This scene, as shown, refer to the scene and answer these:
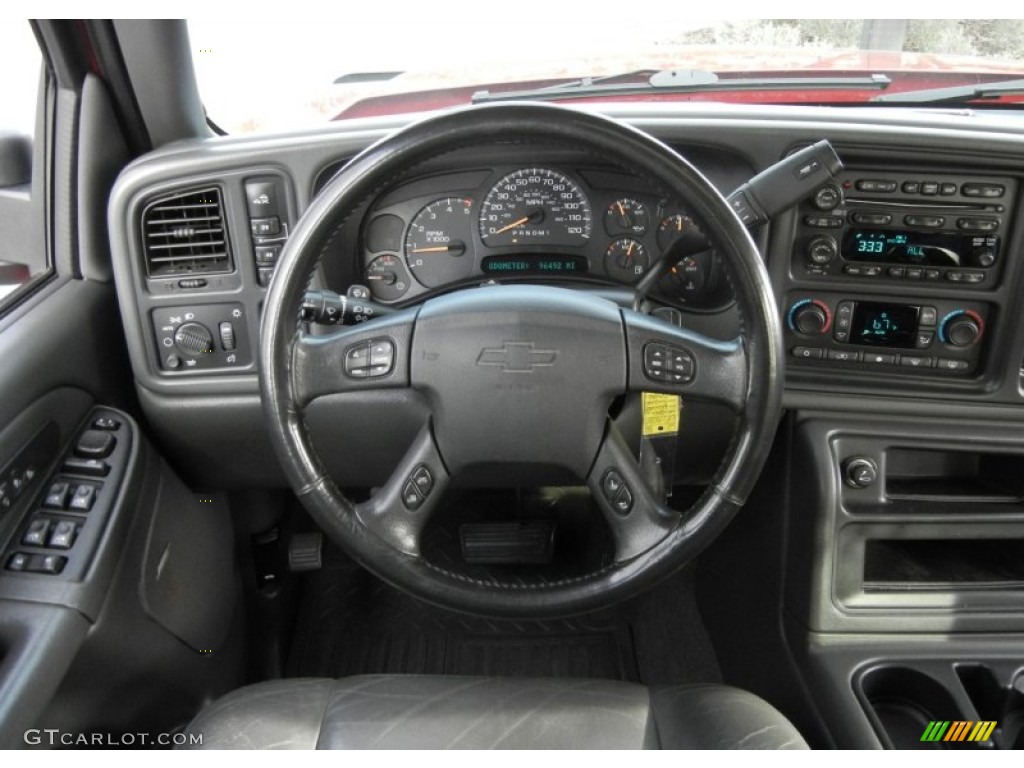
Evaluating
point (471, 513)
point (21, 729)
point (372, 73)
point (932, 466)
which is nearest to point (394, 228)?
point (372, 73)

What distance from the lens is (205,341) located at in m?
1.69

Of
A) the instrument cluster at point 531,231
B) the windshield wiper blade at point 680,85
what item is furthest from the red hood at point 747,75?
the instrument cluster at point 531,231

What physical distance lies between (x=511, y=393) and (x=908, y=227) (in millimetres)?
855

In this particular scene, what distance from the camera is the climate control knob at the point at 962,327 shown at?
5.18 ft

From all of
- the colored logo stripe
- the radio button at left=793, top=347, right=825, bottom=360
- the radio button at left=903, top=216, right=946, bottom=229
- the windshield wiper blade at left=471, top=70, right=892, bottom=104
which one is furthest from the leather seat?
the windshield wiper blade at left=471, top=70, right=892, bottom=104

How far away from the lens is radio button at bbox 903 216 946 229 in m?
1.52

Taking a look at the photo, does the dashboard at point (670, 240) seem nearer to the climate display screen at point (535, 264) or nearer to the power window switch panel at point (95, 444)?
the climate display screen at point (535, 264)

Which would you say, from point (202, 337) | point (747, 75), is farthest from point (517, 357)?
point (747, 75)

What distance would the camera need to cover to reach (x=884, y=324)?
161cm

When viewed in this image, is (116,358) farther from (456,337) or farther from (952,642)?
(952,642)

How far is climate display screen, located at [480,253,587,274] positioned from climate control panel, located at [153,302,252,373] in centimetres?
52

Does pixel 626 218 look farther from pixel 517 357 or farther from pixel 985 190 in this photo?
pixel 985 190

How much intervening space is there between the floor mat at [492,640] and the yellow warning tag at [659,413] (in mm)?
999

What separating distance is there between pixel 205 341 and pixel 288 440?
64 cm
